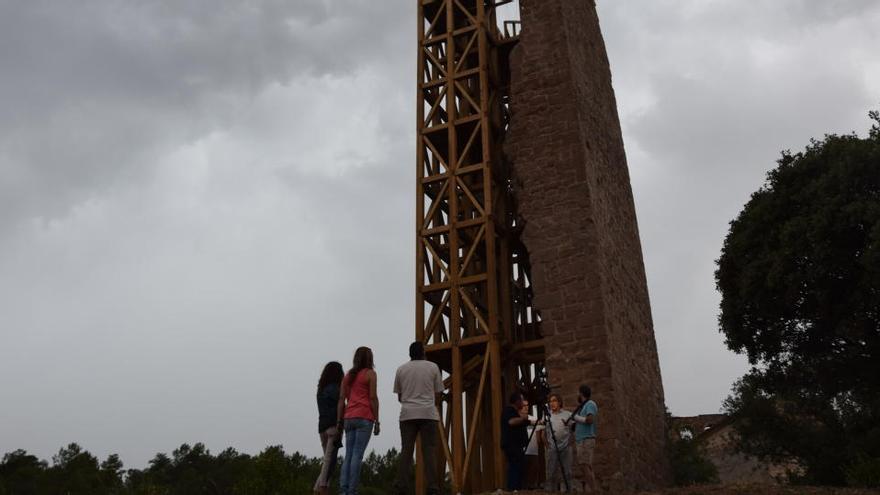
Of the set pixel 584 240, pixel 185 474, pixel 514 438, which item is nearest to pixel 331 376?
pixel 514 438

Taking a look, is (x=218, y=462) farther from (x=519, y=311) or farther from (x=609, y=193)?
(x=609, y=193)

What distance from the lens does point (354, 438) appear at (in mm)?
7465

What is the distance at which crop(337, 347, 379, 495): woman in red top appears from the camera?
730 cm

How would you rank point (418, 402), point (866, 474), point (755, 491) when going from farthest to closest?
point (866, 474), point (755, 491), point (418, 402)

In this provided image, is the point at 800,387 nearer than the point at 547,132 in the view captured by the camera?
No

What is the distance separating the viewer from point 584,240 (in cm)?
1273

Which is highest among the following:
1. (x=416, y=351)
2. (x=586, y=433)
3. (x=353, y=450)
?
(x=416, y=351)

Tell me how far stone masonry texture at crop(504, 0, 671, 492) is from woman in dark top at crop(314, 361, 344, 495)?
180 inches

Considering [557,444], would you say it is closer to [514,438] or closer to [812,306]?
[514,438]

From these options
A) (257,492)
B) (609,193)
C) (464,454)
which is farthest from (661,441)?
(257,492)

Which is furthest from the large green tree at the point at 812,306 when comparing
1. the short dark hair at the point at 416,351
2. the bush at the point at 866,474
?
the short dark hair at the point at 416,351

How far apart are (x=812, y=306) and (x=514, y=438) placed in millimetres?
8726

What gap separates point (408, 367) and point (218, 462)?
31723mm

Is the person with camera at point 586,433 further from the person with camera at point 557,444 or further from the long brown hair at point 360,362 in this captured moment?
the long brown hair at point 360,362
